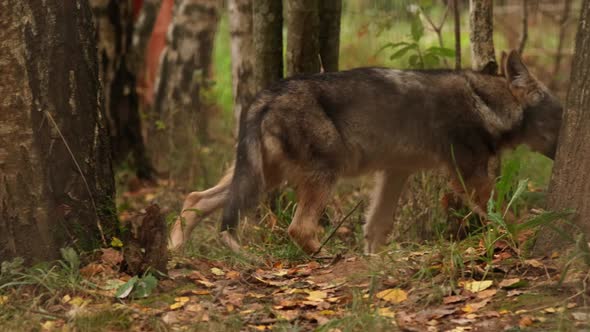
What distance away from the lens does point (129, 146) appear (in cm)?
1114

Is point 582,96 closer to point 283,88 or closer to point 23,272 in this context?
point 283,88

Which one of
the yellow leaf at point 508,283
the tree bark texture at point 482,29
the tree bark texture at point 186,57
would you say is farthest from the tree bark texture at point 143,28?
the yellow leaf at point 508,283

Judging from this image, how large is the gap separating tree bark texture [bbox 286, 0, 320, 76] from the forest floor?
2156mm

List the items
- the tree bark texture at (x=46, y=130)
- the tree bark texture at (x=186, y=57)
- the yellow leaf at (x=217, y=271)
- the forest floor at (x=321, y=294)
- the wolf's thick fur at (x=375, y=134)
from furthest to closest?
the tree bark texture at (x=186, y=57)
the wolf's thick fur at (x=375, y=134)
the yellow leaf at (x=217, y=271)
the tree bark texture at (x=46, y=130)
the forest floor at (x=321, y=294)

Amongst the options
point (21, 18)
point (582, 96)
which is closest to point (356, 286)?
point (582, 96)

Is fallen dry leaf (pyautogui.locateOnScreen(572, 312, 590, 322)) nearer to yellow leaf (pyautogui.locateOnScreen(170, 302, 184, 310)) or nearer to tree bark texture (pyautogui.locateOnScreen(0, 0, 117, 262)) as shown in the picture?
yellow leaf (pyautogui.locateOnScreen(170, 302, 184, 310))

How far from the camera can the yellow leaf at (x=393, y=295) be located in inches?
193

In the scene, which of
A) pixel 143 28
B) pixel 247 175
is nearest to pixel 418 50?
pixel 247 175

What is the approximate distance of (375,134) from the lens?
677 cm

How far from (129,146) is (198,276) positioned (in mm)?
5909

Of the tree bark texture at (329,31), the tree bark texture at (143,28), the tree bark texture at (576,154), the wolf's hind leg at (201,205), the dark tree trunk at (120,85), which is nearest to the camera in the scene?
the tree bark texture at (576,154)

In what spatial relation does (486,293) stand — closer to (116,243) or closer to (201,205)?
(116,243)

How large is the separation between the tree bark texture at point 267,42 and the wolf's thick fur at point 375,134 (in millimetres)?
806

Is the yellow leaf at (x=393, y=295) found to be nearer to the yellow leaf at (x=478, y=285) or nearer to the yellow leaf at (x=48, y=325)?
the yellow leaf at (x=478, y=285)
